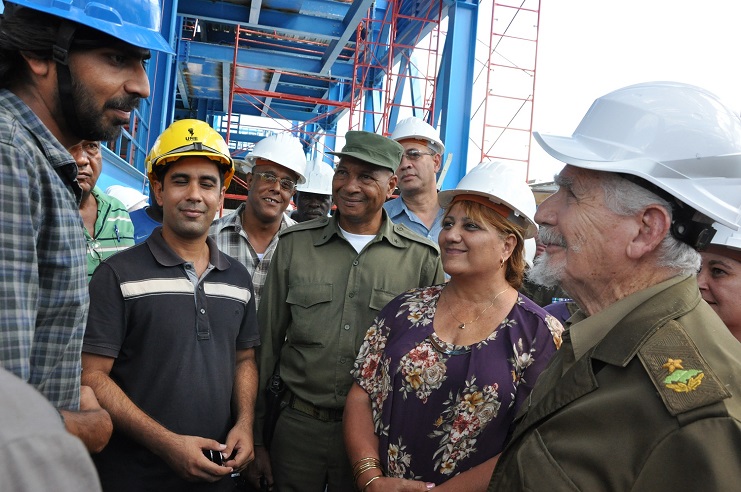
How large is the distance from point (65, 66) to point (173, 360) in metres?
1.29

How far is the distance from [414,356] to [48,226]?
149 cm

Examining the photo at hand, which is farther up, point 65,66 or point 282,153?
point 65,66

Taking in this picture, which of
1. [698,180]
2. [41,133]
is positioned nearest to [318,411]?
[41,133]

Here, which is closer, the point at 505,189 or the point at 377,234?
the point at 505,189

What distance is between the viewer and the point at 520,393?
2342mm

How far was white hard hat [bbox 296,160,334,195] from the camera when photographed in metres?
5.88

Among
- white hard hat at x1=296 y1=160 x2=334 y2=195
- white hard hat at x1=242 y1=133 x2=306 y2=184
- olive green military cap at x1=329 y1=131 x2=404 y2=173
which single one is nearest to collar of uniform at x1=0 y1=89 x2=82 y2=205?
olive green military cap at x1=329 y1=131 x2=404 y2=173

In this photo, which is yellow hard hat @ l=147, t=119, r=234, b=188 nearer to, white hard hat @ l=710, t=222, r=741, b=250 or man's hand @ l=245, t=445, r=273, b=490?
man's hand @ l=245, t=445, r=273, b=490

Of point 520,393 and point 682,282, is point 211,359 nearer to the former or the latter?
point 520,393

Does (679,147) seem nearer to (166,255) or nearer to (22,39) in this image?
(22,39)

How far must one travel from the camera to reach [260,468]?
316 cm

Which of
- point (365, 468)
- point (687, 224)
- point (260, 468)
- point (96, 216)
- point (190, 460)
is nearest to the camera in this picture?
point (687, 224)

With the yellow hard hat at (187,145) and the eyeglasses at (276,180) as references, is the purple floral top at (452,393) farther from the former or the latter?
the eyeglasses at (276,180)

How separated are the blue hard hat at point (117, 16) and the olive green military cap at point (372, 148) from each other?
1.63 m
